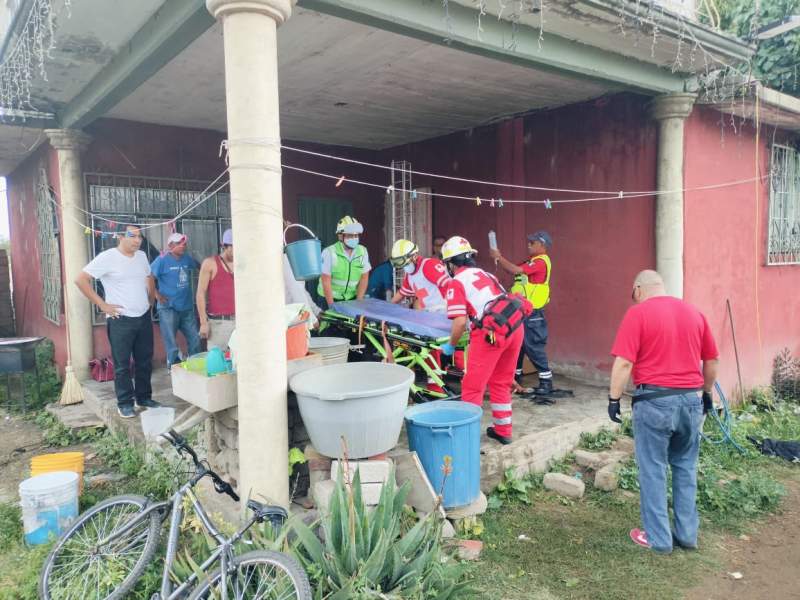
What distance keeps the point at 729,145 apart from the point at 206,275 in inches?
248

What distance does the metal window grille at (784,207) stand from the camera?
25.5 feet

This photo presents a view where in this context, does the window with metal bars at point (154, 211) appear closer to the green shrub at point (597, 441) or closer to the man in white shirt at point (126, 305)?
the man in white shirt at point (126, 305)

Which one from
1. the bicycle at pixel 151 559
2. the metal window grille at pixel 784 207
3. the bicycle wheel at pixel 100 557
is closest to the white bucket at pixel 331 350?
the bicycle at pixel 151 559

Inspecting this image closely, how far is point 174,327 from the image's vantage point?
661 cm

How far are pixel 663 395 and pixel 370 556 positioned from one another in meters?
2.16

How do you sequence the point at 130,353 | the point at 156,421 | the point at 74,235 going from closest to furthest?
1. the point at 156,421
2. the point at 130,353
3. the point at 74,235

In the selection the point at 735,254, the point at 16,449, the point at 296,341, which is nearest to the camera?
the point at 296,341

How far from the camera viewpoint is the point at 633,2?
4.54 metres

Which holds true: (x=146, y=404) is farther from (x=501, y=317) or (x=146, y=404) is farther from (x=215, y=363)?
(x=501, y=317)

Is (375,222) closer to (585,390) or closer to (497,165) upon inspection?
(497,165)

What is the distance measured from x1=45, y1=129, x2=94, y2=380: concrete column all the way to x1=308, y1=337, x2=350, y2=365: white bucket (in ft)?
12.7

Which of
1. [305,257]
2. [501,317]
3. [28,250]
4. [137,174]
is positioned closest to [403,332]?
[501,317]

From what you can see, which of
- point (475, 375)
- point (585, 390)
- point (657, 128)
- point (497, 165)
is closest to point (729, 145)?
point (657, 128)

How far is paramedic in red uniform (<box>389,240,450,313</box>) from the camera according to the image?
5809 mm
